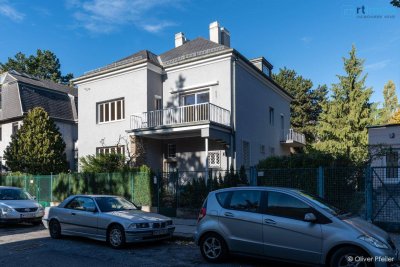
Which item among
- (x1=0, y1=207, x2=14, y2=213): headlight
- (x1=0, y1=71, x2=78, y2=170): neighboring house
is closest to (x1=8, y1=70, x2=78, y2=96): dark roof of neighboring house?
(x1=0, y1=71, x2=78, y2=170): neighboring house

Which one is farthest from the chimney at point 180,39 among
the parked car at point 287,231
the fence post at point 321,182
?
the parked car at point 287,231

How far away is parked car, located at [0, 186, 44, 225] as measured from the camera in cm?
1280

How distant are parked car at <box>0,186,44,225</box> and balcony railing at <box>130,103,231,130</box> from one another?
7.22 metres

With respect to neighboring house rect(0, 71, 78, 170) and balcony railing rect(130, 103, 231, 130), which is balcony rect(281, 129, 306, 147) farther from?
neighboring house rect(0, 71, 78, 170)

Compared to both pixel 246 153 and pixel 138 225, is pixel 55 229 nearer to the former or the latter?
pixel 138 225

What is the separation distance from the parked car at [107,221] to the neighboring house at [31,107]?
18.7 metres

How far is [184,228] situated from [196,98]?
1010cm

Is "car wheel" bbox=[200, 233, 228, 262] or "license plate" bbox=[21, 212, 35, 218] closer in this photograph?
"car wheel" bbox=[200, 233, 228, 262]

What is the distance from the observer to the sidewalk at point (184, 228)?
10.3m

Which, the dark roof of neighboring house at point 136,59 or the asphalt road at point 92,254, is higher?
the dark roof of neighboring house at point 136,59

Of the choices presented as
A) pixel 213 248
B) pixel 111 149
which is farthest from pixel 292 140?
pixel 213 248

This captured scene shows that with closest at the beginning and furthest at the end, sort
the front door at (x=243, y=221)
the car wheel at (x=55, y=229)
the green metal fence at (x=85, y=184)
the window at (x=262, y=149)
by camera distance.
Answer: the front door at (x=243, y=221), the car wheel at (x=55, y=229), the green metal fence at (x=85, y=184), the window at (x=262, y=149)

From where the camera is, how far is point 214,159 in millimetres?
19375

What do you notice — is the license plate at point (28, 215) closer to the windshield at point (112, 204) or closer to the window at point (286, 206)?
the windshield at point (112, 204)
